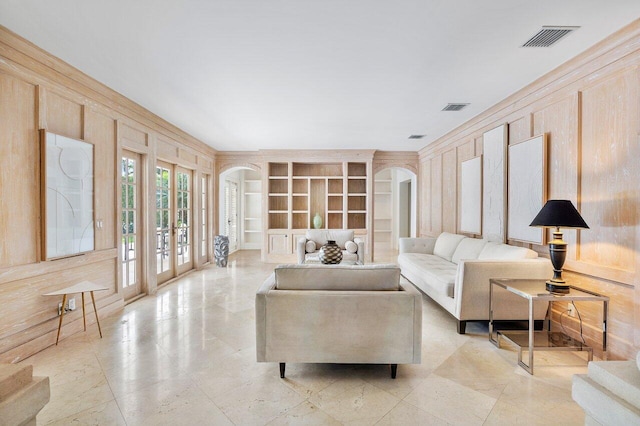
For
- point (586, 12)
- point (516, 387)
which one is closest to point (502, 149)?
point (586, 12)

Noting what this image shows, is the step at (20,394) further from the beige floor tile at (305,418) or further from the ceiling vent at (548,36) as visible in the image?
the ceiling vent at (548,36)

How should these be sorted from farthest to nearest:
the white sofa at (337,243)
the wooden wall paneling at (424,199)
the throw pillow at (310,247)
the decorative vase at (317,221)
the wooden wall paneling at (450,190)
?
the decorative vase at (317,221) → the wooden wall paneling at (424,199) → the throw pillow at (310,247) → the white sofa at (337,243) → the wooden wall paneling at (450,190)

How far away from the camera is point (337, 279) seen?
2.35 metres

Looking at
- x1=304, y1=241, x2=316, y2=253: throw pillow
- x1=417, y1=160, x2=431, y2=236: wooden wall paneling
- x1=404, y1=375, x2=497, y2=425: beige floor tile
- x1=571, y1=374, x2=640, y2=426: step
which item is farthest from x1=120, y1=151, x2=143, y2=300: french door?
x1=417, y1=160, x2=431, y2=236: wooden wall paneling

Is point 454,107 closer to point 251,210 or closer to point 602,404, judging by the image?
point 602,404

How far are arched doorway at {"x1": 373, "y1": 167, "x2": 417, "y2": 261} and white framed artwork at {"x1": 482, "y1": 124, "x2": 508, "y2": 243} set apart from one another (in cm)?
435

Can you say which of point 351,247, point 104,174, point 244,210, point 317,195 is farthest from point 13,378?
point 244,210

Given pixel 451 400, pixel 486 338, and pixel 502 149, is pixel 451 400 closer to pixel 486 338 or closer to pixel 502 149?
pixel 486 338

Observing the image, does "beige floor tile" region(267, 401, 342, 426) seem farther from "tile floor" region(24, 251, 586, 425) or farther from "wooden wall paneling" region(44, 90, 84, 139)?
"wooden wall paneling" region(44, 90, 84, 139)

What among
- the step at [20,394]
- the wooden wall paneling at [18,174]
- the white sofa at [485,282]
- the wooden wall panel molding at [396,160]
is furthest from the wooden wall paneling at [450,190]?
the wooden wall paneling at [18,174]

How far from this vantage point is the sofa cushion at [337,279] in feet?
7.72

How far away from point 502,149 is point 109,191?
199 inches

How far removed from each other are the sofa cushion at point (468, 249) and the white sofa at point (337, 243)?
1.72 m

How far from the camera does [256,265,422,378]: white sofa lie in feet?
7.40
